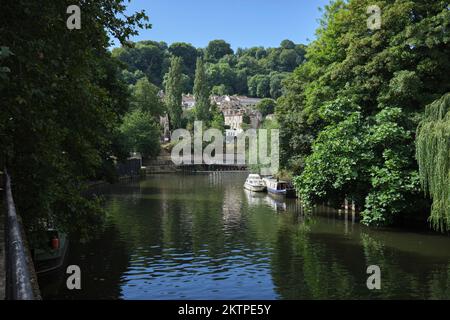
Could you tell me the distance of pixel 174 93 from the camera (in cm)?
12519

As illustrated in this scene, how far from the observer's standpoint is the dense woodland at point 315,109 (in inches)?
463

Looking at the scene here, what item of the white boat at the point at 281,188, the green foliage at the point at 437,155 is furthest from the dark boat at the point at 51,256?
the white boat at the point at 281,188

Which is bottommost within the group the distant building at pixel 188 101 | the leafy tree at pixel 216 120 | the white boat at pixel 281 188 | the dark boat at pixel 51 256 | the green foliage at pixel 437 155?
the dark boat at pixel 51 256

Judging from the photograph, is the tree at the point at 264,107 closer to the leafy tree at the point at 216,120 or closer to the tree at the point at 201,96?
the leafy tree at the point at 216,120

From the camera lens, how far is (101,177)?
37.9 meters

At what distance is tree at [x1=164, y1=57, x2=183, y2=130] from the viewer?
4906 inches

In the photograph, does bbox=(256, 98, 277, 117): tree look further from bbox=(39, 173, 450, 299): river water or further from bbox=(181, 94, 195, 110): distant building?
bbox=(39, 173, 450, 299): river water

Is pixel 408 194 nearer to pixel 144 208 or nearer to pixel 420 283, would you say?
pixel 420 283

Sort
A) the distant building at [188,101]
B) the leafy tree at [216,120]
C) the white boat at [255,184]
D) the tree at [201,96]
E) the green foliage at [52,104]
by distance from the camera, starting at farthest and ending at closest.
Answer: the distant building at [188,101] → the tree at [201,96] → the leafy tree at [216,120] → the white boat at [255,184] → the green foliage at [52,104]

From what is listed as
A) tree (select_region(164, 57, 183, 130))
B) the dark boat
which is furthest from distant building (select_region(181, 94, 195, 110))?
the dark boat

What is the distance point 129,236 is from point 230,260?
27.3ft

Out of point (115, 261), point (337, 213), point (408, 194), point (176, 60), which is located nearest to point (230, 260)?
point (115, 261)

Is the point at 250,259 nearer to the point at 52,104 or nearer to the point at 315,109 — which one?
the point at 52,104

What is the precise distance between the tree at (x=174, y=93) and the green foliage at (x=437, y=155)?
Answer: 103058 millimetres
